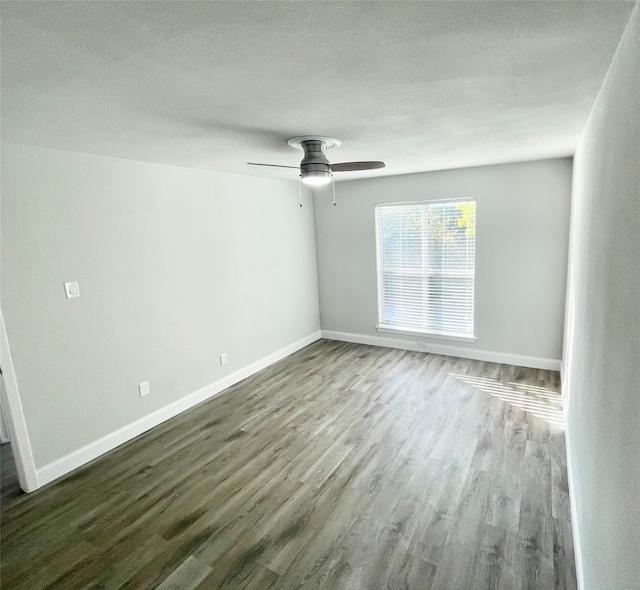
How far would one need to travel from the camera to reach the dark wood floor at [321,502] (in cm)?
195

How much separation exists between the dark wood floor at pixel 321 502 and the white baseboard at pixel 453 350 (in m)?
0.62

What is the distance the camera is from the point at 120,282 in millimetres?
3131

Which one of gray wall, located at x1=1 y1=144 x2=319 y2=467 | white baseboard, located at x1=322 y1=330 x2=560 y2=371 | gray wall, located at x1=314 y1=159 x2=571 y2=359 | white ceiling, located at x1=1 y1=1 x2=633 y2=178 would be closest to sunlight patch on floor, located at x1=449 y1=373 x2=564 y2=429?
white baseboard, located at x1=322 y1=330 x2=560 y2=371

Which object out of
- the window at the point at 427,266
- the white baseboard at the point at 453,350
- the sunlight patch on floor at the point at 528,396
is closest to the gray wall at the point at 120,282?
the white baseboard at the point at 453,350

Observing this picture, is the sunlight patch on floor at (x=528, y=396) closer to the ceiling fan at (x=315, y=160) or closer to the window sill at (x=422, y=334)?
the window sill at (x=422, y=334)

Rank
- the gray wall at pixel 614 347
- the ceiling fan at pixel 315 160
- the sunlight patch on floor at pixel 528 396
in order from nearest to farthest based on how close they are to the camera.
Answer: the gray wall at pixel 614 347 < the ceiling fan at pixel 315 160 < the sunlight patch on floor at pixel 528 396

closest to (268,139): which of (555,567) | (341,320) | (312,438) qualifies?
(312,438)

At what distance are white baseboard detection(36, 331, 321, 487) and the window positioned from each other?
1911mm

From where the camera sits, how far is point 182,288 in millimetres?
3654

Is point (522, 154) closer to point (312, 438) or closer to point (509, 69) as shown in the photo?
point (509, 69)

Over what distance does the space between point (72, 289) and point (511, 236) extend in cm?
434

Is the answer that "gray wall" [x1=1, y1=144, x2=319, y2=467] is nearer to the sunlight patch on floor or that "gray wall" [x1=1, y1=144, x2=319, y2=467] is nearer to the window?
the window

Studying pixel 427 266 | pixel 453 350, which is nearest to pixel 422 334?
pixel 453 350

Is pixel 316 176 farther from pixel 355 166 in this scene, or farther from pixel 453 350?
pixel 453 350
